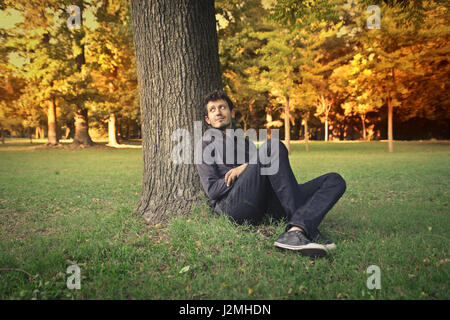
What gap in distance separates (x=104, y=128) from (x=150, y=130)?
56.8 metres

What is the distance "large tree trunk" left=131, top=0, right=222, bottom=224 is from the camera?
3957 millimetres

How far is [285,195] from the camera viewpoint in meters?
3.18

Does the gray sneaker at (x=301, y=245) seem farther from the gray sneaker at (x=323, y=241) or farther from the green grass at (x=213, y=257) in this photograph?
the gray sneaker at (x=323, y=241)

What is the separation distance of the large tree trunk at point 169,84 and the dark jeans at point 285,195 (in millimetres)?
936

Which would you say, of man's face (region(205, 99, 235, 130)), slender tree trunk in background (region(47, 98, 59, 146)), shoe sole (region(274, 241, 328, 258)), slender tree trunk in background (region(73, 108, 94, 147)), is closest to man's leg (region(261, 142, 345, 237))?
shoe sole (region(274, 241, 328, 258))

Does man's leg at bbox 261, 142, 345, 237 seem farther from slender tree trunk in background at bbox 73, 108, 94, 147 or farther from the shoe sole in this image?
slender tree trunk in background at bbox 73, 108, 94, 147

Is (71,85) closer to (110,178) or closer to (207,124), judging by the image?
(110,178)

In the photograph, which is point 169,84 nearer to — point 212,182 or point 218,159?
point 218,159

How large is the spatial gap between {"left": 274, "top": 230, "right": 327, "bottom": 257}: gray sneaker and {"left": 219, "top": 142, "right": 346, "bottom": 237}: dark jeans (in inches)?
3.2

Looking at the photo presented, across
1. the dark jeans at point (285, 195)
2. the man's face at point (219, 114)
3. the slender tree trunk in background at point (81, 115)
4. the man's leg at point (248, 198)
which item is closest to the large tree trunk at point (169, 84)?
the man's face at point (219, 114)

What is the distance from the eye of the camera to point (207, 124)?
4215 mm

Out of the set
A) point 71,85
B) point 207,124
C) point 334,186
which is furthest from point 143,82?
point 71,85

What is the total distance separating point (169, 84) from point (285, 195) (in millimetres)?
2198

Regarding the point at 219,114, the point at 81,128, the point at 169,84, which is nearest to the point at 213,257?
the point at 219,114
